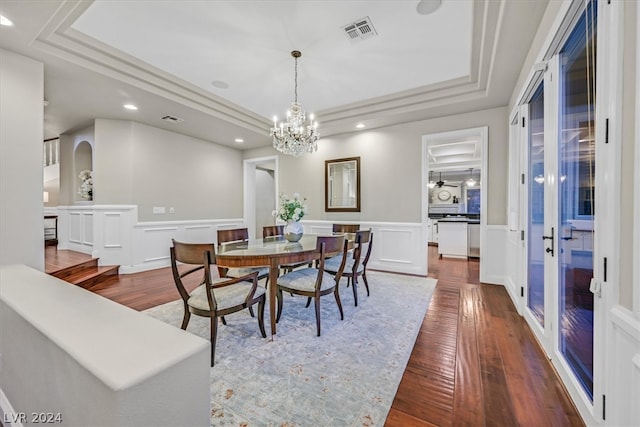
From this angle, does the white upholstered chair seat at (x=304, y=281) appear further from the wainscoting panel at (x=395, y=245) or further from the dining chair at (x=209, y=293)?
the wainscoting panel at (x=395, y=245)

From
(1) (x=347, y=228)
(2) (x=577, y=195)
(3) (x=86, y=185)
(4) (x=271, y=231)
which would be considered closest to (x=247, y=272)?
(4) (x=271, y=231)

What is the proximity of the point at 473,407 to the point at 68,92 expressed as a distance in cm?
514

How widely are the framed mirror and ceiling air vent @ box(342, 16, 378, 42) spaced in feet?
8.04

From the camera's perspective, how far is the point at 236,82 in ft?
11.1

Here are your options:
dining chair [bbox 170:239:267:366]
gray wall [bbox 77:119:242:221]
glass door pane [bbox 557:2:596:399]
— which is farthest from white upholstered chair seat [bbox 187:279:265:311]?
gray wall [bbox 77:119:242:221]

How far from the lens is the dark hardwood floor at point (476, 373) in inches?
54.9

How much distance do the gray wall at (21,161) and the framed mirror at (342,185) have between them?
3908 millimetres

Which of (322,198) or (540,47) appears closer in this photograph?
(540,47)

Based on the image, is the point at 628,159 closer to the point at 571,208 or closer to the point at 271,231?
the point at 571,208

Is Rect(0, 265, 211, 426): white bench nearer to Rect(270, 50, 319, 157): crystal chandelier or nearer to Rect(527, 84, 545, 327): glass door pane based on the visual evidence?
Rect(270, 50, 319, 157): crystal chandelier

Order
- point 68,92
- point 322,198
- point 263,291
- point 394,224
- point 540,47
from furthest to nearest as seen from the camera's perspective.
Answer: point 322,198
point 394,224
point 68,92
point 263,291
point 540,47

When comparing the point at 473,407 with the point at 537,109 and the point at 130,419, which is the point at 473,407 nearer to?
the point at 130,419

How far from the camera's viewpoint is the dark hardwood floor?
1.40 metres

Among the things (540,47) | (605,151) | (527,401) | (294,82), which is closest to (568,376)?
(527,401)
